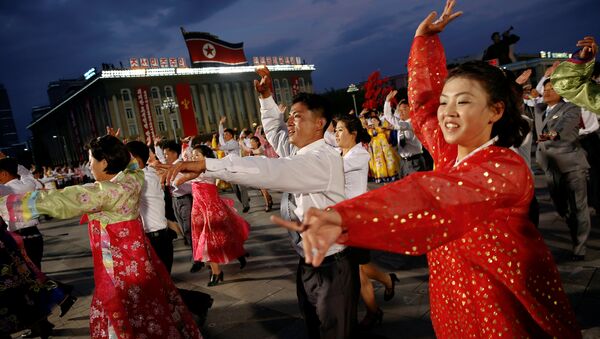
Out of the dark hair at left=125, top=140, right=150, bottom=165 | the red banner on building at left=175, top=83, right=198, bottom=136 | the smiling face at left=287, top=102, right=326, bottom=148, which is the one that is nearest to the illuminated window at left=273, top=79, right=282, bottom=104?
the red banner on building at left=175, top=83, right=198, bottom=136

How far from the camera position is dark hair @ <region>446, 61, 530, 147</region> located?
1305 millimetres

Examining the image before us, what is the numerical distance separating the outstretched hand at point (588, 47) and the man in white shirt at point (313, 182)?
5.10 feet

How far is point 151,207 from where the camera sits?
3.52 m

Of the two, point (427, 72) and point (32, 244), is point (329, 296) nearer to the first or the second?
point (427, 72)

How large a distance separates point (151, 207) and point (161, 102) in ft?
160

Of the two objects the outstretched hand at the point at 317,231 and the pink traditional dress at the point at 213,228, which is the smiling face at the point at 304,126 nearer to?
the outstretched hand at the point at 317,231

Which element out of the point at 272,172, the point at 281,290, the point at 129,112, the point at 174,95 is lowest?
the point at 281,290

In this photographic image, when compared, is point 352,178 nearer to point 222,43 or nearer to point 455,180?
point 455,180

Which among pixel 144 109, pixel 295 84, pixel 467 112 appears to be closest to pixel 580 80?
pixel 467 112

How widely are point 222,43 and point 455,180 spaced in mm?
52777

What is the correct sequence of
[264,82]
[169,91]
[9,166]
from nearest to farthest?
[264,82] → [9,166] → [169,91]

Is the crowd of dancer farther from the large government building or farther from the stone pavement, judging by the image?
the large government building

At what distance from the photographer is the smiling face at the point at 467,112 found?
4.18 ft

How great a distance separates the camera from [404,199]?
3.34 ft
